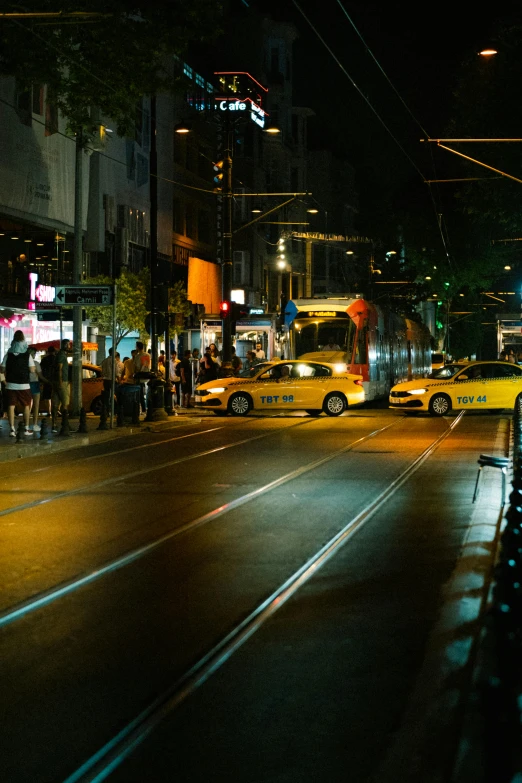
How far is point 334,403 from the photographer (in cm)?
3112

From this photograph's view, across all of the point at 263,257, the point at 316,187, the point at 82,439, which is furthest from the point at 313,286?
the point at 82,439

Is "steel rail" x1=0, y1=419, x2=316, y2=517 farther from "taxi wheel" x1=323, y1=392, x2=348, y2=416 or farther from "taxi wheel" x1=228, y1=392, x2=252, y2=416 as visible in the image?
"taxi wheel" x1=323, y1=392, x2=348, y2=416

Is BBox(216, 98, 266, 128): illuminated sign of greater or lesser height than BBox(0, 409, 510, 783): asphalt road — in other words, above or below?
above

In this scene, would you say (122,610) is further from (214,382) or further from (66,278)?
(66,278)

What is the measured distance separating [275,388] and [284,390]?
257mm

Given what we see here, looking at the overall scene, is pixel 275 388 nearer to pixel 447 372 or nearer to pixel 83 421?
pixel 447 372

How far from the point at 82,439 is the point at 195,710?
16.3 m

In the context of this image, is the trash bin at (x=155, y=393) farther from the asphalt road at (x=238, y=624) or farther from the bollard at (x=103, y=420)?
the asphalt road at (x=238, y=624)

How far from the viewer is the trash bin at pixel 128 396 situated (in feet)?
83.9

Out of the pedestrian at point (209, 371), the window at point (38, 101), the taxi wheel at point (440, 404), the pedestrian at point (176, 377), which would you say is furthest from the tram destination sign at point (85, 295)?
the pedestrian at point (209, 371)

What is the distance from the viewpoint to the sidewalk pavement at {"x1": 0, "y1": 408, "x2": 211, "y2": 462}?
18.6 meters

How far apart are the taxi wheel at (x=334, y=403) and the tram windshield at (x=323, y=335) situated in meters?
3.97

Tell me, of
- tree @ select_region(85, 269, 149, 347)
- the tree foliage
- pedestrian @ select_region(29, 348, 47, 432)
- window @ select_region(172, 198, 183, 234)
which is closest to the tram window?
tree @ select_region(85, 269, 149, 347)

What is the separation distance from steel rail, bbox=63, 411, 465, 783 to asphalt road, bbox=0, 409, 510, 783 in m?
0.01
